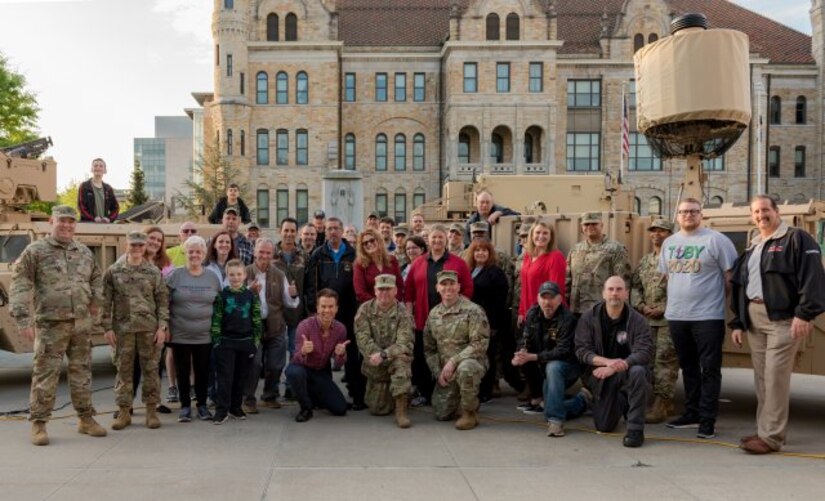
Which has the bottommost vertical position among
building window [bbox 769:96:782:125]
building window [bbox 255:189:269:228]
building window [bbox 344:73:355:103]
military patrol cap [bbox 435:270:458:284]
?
military patrol cap [bbox 435:270:458:284]

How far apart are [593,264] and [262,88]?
38.4 m

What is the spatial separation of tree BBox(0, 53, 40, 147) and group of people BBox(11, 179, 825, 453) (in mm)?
35879

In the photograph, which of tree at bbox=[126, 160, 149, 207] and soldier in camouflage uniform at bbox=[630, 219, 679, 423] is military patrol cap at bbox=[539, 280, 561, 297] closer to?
soldier in camouflage uniform at bbox=[630, 219, 679, 423]

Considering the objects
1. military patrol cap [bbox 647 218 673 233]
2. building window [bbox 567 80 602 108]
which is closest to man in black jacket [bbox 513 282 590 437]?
military patrol cap [bbox 647 218 673 233]

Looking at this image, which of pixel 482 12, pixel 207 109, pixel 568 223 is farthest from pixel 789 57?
pixel 568 223

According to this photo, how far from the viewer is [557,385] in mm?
7297

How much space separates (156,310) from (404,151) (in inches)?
1508

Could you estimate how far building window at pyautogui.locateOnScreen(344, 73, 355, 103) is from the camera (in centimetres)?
4494

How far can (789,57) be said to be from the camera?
46500 millimetres

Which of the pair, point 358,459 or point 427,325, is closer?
point 358,459

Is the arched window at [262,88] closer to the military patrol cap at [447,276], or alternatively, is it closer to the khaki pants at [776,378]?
the military patrol cap at [447,276]

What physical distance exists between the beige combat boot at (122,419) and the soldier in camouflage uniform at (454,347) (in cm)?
286

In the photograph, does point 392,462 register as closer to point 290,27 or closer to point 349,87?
point 349,87

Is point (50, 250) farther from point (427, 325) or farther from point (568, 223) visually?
point (568, 223)
